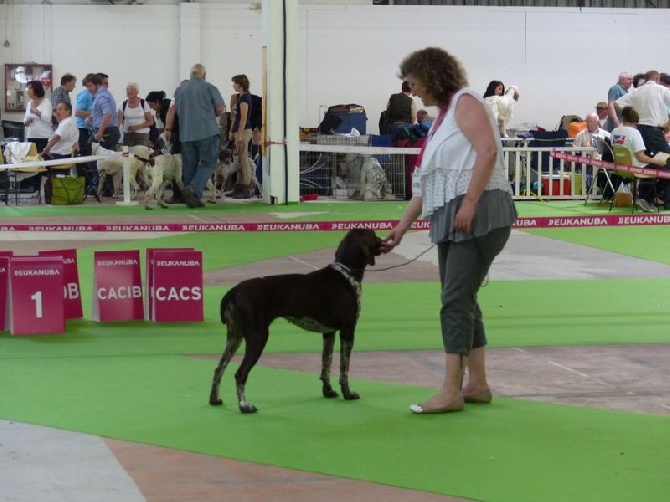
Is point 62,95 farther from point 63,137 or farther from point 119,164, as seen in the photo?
point 63,137

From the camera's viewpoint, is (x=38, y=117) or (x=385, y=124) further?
(x=385, y=124)

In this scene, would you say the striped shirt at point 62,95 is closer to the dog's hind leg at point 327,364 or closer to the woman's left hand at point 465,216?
the dog's hind leg at point 327,364

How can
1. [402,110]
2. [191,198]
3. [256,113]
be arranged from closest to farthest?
[191,198] → [256,113] → [402,110]

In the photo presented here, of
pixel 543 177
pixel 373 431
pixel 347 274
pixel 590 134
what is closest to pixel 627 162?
pixel 590 134

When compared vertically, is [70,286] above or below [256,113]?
below

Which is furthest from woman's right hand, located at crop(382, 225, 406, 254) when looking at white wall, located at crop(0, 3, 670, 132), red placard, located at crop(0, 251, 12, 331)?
white wall, located at crop(0, 3, 670, 132)

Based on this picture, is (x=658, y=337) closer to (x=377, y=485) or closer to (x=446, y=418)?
(x=446, y=418)

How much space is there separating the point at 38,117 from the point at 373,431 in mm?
14706

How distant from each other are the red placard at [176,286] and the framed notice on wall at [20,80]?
54.8 feet

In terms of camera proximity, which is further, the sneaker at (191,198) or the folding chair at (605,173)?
the folding chair at (605,173)

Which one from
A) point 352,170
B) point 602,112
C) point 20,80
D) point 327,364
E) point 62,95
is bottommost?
point 327,364

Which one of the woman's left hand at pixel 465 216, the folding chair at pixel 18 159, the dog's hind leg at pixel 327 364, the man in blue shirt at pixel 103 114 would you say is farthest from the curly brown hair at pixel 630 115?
the woman's left hand at pixel 465 216

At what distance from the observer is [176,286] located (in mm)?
7629

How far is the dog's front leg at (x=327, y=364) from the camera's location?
5461 mm
